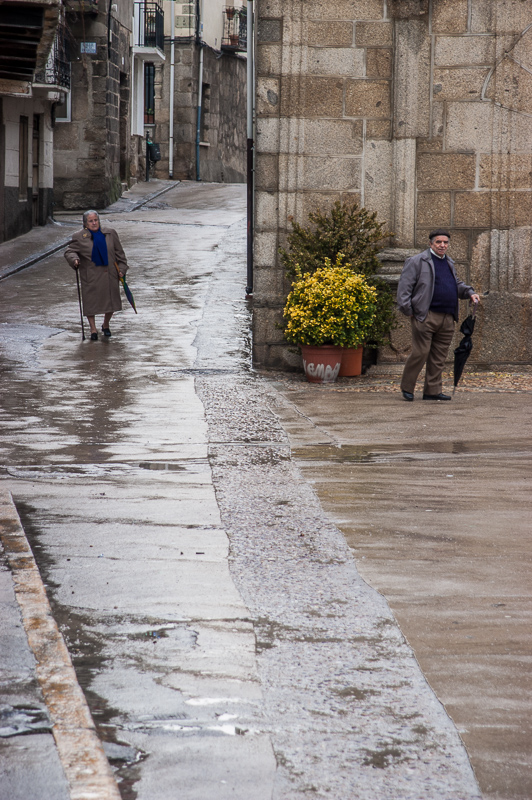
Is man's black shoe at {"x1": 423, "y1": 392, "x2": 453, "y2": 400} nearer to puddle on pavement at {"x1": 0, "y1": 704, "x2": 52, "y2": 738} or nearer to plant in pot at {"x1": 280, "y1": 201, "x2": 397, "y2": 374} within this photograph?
plant in pot at {"x1": 280, "y1": 201, "x2": 397, "y2": 374}

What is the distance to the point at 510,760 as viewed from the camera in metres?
2.88

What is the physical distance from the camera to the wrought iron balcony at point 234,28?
4062 cm

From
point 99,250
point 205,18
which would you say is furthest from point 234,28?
point 99,250

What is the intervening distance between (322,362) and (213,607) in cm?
692

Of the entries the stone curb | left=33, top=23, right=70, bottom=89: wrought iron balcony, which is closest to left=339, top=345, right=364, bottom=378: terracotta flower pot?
the stone curb

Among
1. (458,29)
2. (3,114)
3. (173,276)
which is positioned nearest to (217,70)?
(3,114)

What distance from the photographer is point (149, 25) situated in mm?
34312

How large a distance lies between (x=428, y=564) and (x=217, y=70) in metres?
37.9

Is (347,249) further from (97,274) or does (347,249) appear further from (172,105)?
(172,105)

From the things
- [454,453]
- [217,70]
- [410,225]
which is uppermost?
[217,70]

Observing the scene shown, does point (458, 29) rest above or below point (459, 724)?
above

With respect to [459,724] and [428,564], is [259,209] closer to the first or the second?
[428,564]

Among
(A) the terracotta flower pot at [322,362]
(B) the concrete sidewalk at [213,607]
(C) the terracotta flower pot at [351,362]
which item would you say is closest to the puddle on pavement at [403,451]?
(B) the concrete sidewalk at [213,607]

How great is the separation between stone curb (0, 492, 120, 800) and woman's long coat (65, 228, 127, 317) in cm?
880
